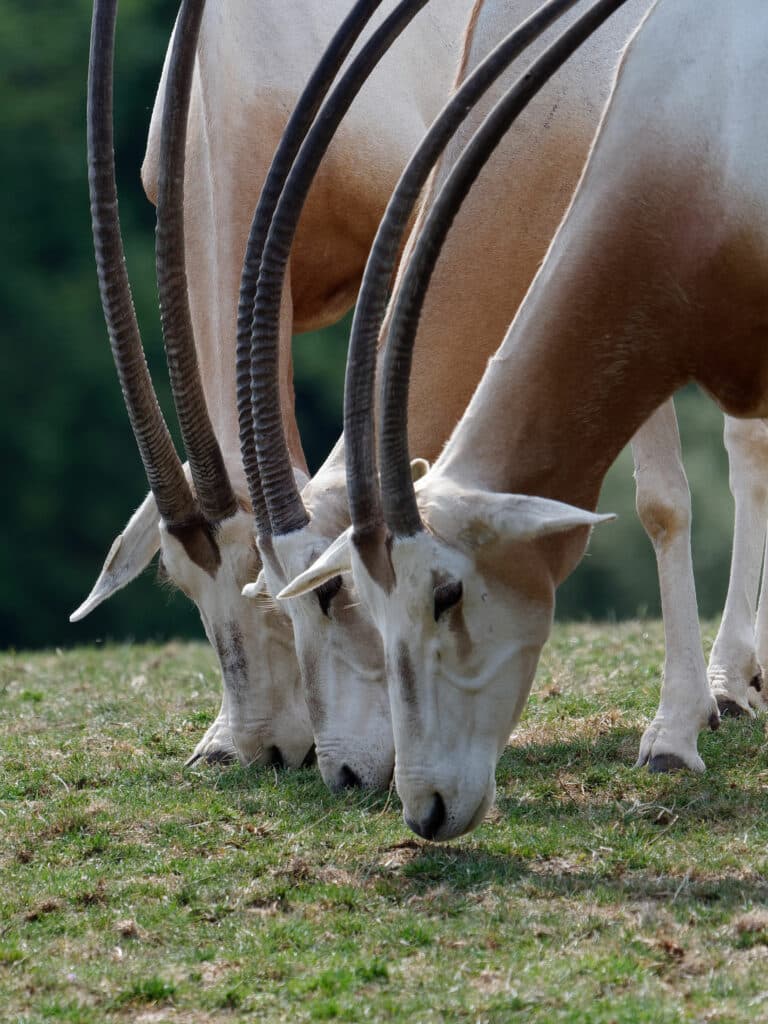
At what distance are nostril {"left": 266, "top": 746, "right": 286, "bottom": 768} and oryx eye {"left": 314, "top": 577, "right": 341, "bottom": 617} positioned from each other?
2.06ft

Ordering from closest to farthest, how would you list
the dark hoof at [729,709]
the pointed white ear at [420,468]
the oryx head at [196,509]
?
the pointed white ear at [420,468], the oryx head at [196,509], the dark hoof at [729,709]

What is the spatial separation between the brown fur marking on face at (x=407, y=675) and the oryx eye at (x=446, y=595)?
9 cm

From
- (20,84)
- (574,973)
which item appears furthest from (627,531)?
(574,973)

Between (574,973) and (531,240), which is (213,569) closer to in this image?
(531,240)

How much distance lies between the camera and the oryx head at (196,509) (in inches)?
185

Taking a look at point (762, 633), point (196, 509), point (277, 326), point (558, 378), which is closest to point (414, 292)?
point (558, 378)

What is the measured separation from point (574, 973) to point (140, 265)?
1316 cm

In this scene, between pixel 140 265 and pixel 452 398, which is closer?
pixel 452 398

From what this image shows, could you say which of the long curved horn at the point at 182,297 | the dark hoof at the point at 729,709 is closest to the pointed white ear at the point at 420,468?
the long curved horn at the point at 182,297

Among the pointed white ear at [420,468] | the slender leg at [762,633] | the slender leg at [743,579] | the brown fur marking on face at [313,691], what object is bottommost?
the slender leg at [762,633]

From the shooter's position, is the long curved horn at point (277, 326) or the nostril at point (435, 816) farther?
the long curved horn at point (277, 326)

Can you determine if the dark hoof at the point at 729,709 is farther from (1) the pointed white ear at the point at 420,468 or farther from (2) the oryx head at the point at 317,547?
(1) the pointed white ear at the point at 420,468

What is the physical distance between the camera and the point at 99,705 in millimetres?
6043

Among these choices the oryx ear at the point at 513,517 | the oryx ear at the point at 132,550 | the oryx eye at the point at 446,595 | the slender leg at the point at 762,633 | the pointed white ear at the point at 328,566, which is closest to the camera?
the oryx ear at the point at 513,517
